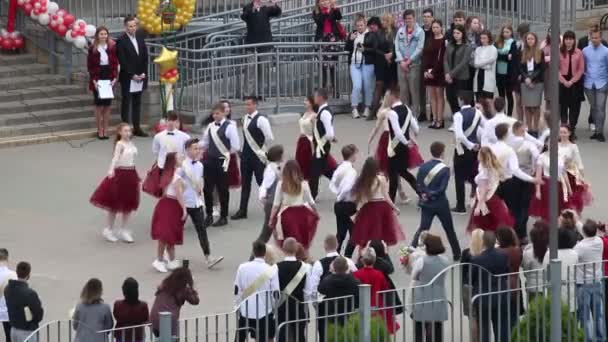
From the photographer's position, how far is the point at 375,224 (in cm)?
1800

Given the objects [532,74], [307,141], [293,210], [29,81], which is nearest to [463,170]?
[307,141]

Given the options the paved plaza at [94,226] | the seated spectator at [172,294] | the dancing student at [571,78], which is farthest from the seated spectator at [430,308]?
the dancing student at [571,78]

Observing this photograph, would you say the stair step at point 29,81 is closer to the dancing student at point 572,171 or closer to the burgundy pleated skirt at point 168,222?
the burgundy pleated skirt at point 168,222

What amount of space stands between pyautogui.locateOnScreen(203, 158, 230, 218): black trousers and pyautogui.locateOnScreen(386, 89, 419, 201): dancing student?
1934 mm

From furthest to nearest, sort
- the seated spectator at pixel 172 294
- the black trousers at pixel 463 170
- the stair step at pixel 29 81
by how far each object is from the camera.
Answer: the stair step at pixel 29 81 → the black trousers at pixel 463 170 → the seated spectator at pixel 172 294

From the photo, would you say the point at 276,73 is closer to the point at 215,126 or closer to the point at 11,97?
the point at 11,97

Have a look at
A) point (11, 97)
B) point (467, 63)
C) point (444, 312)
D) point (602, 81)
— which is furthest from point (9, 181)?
point (444, 312)

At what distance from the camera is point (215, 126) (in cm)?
2022

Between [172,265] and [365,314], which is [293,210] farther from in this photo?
[365,314]

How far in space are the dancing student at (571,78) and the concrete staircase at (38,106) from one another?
635 centimetres

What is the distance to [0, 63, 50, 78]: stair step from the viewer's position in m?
26.3

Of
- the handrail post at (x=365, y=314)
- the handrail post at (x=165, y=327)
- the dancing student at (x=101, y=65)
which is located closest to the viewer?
the handrail post at (x=165, y=327)

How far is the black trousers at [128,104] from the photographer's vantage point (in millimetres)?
25266

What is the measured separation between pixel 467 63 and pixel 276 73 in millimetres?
2889
